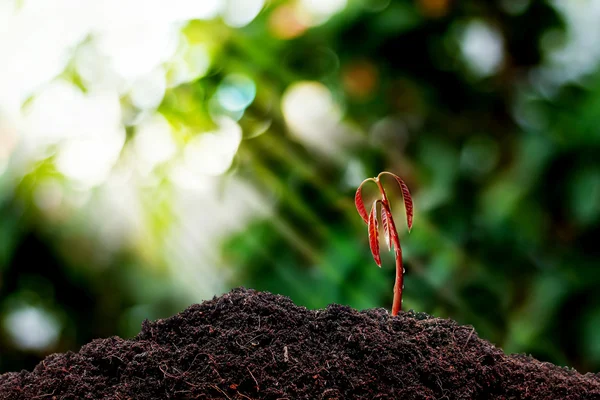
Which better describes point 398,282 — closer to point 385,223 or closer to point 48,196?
point 385,223

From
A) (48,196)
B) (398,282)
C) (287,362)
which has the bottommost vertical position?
(287,362)

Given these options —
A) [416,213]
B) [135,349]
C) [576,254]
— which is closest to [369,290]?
[416,213]

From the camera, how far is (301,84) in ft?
5.15

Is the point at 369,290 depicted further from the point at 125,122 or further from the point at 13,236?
the point at 13,236

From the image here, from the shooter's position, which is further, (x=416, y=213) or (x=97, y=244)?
(x=97, y=244)

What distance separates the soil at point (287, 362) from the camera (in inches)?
25.3

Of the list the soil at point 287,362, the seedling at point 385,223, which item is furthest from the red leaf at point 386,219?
the soil at point 287,362

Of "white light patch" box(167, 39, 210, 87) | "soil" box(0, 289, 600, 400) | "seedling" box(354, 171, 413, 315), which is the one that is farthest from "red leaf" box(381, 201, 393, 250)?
"white light patch" box(167, 39, 210, 87)

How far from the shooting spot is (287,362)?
66 centimetres

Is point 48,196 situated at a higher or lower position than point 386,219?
higher

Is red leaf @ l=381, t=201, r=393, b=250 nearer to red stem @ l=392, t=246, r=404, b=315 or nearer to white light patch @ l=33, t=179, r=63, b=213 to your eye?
red stem @ l=392, t=246, r=404, b=315

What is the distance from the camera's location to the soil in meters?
0.64

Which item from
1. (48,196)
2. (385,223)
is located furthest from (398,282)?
(48,196)

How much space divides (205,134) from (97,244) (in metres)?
0.41
